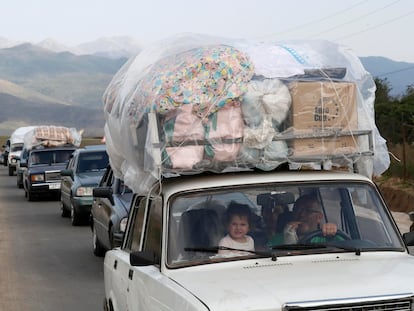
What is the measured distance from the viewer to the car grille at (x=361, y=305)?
4.95 metres

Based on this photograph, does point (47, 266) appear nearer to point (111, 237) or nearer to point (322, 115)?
point (111, 237)

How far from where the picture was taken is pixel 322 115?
6.76m

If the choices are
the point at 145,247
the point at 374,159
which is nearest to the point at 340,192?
the point at 374,159

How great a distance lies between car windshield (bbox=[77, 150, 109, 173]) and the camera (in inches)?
841

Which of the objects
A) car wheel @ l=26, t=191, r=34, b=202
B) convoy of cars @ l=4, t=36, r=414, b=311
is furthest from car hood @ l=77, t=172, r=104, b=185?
convoy of cars @ l=4, t=36, r=414, b=311

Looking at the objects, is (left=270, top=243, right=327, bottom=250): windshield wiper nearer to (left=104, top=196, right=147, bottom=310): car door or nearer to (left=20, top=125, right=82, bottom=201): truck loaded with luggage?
(left=104, top=196, right=147, bottom=310): car door

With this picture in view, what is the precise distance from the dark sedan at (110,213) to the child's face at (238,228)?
5.94 metres

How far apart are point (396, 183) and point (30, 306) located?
1751 cm

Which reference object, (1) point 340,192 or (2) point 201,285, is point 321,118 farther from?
(2) point 201,285

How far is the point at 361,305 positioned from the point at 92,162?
16840 mm

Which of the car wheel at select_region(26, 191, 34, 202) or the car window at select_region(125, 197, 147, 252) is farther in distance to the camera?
the car wheel at select_region(26, 191, 34, 202)

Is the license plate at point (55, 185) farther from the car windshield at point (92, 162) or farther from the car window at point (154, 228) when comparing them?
the car window at point (154, 228)

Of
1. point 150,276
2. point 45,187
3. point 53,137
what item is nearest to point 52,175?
point 45,187

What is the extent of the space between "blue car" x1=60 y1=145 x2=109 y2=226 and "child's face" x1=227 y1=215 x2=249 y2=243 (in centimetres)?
1375
